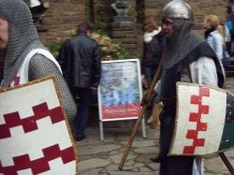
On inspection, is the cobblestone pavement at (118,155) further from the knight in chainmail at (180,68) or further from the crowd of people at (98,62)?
the knight in chainmail at (180,68)

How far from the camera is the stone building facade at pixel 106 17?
1005 centimetres

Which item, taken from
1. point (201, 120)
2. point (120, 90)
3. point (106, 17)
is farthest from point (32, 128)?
point (106, 17)

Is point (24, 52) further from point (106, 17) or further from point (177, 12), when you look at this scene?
point (106, 17)

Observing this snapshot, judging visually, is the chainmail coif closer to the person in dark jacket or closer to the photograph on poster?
the person in dark jacket

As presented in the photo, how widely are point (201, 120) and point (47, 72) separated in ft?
4.83

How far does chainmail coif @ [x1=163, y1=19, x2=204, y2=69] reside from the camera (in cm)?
389

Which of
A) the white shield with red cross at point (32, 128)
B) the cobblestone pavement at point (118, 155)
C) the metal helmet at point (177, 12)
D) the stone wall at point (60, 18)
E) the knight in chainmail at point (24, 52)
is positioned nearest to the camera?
the white shield with red cross at point (32, 128)

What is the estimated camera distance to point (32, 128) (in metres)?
2.48

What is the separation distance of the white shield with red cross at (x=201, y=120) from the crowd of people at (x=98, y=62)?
15 centimetres

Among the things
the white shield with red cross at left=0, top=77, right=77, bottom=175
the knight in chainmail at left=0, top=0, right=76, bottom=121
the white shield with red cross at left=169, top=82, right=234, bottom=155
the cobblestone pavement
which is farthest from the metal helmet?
the cobblestone pavement

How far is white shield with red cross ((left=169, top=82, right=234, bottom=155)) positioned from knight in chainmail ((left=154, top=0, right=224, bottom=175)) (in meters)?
0.16

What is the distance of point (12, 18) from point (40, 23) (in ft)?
25.3

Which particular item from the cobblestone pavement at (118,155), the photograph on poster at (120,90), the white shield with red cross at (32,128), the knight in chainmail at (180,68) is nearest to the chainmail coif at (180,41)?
the knight in chainmail at (180,68)

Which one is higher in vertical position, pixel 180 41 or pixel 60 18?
pixel 180 41
